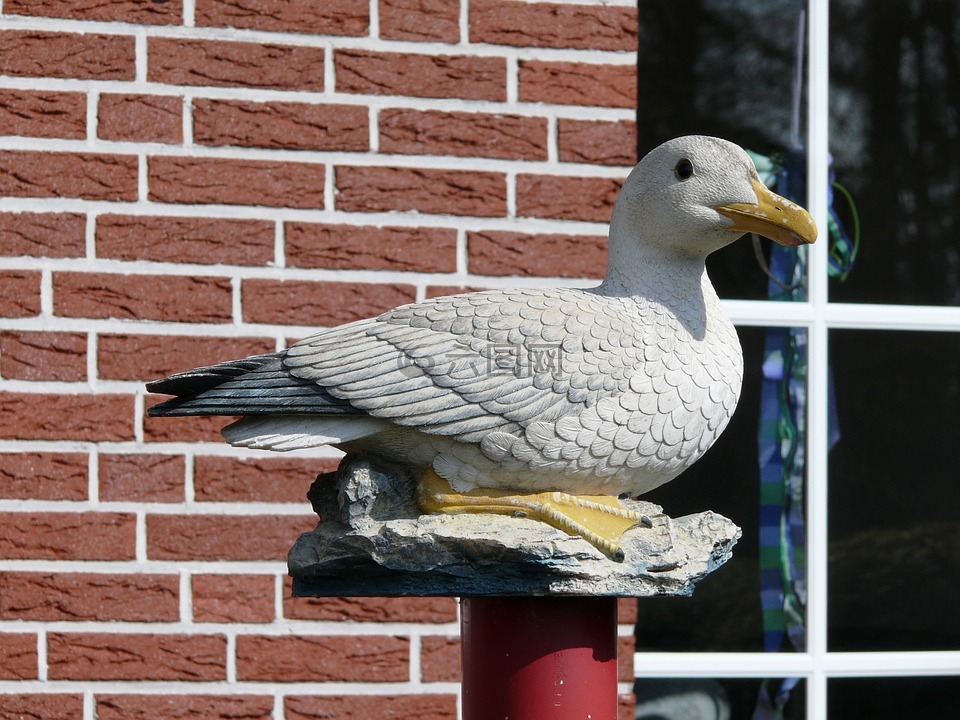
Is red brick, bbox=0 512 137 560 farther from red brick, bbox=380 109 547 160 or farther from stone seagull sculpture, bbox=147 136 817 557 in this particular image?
red brick, bbox=380 109 547 160

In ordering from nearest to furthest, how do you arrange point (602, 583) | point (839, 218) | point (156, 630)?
point (602, 583), point (156, 630), point (839, 218)

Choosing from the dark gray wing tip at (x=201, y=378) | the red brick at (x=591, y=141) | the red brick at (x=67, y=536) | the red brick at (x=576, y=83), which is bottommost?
the red brick at (x=67, y=536)

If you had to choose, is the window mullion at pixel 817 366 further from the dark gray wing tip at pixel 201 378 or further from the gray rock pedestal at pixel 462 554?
the dark gray wing tip at pixel 201 378

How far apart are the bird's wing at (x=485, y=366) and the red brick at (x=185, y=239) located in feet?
2.03

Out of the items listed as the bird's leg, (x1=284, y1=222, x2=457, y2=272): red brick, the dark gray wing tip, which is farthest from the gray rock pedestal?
(x1=284, y1=222, x2=457, y2=272): red brick

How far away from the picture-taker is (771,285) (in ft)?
8.24

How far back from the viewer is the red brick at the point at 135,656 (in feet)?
6.79

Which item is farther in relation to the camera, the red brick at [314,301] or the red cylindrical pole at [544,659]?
the red brick at [314,301]

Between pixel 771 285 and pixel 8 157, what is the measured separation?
4.73ft

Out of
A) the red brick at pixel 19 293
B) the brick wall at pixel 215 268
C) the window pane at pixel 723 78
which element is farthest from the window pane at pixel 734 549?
the red brick at pixel 19 293

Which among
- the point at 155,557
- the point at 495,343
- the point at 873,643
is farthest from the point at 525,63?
the point at 873,643

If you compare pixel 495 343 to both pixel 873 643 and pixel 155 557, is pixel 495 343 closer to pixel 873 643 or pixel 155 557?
pixel 155 557

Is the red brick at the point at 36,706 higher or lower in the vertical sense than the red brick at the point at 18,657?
lower

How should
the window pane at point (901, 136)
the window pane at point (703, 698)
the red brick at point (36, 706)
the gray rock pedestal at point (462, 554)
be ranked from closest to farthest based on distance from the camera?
1. the gray rock pedestal at point (462, 554)
2. the red brick at point (36, 706)
3. the window pane at point (703, 698)
4. the window pane at point (901, 136)
